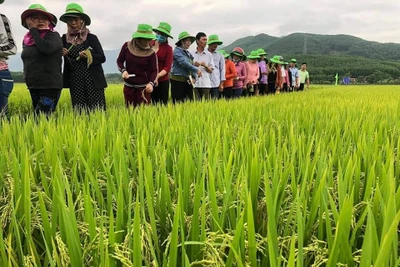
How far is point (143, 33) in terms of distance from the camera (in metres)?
3.87

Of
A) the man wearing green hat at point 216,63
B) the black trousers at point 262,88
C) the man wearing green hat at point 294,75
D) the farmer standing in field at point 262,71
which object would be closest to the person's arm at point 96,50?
the man wearing green hat at point 216,63

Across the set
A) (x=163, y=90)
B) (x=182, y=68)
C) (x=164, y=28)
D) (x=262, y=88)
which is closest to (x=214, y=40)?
(x=182, y=68)

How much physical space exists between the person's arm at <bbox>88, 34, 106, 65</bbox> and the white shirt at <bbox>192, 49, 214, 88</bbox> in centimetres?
215

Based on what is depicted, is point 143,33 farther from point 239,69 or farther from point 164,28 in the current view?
point 239,69

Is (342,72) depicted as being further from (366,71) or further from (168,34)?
(168,34)

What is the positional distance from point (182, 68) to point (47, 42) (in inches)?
93.2

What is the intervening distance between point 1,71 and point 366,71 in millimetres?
59793

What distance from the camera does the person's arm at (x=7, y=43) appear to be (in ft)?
8.91

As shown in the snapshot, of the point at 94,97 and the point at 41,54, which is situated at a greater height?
the point at 41,54

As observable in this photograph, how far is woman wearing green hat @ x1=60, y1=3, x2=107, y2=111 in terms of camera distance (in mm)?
3475

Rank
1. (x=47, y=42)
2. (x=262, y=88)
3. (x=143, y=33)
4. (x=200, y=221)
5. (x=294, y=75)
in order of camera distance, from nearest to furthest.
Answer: (x=200, y=221) → (x=47, y=42) → (x=143, y=33) → (x=262, y=88) → (x=294, y=75)

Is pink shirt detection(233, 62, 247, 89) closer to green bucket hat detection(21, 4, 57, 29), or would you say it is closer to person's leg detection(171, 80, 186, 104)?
person's leg detection(171, 80, 186, 104)

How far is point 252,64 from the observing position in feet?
27.1

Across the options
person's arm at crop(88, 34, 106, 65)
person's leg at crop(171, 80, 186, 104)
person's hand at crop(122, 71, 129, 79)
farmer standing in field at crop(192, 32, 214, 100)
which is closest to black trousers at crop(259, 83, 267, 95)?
farmer standing in field at crop(192, 32, 214, 100)
